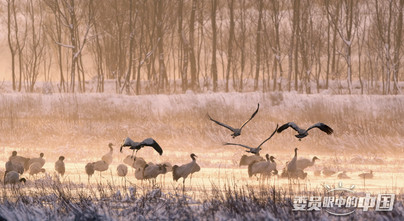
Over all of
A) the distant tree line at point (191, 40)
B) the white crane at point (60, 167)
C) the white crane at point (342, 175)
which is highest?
the distant tree line at point (191, 40)

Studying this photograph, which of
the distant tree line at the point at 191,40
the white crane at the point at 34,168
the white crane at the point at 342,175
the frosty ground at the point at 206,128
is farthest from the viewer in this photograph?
the distant tree line at the point at 191,40

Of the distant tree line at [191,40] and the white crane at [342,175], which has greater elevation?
the distant tree line at [191,40]

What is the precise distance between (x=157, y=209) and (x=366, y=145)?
1427cm

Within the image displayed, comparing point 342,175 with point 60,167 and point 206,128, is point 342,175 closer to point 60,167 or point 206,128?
point 60,167

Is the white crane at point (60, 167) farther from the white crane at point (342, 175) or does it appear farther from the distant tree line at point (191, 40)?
the distant tree line at point (191, 40)

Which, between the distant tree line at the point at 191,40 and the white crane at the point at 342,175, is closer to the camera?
the white crane at the point at 342,175

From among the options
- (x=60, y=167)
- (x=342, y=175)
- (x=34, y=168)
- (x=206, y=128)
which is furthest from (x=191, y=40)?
(x=34, y=168)

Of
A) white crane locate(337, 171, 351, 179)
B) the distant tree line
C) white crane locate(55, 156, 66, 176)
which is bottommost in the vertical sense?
white crane locate(337, 171, 351, 179)

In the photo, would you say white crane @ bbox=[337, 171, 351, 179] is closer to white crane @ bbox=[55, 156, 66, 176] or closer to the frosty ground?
the frosty ground

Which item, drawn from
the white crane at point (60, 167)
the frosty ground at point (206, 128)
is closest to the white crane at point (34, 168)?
the white crane at point (60, 167)

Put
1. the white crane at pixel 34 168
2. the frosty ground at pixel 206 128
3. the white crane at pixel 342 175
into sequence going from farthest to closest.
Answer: the frosty ground at pixel 206 128 → the white crane at pixel 342 175 → the white crane at pixel 34 168

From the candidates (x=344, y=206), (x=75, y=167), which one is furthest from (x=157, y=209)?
(x=75, y=167)

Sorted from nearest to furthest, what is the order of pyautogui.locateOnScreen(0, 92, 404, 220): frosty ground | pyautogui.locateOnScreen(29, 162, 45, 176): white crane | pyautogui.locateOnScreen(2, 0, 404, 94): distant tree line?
pyautogui.locateOnScreen(29, 162, 45, 176): white crane, pyautogui.locateOnScreen(0, 92, 404, 220): frosty ground, pyautogui.locateOnScreen(2, 0, 404, 94): distant tree line

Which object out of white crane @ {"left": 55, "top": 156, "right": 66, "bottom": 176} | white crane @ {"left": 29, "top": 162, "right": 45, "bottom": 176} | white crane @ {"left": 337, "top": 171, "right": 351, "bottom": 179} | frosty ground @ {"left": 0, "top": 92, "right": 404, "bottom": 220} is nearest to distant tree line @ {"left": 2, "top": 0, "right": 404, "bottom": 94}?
frosty ground @ {"left": 0, "top": 92, "right": 404, "bottom": 220}
